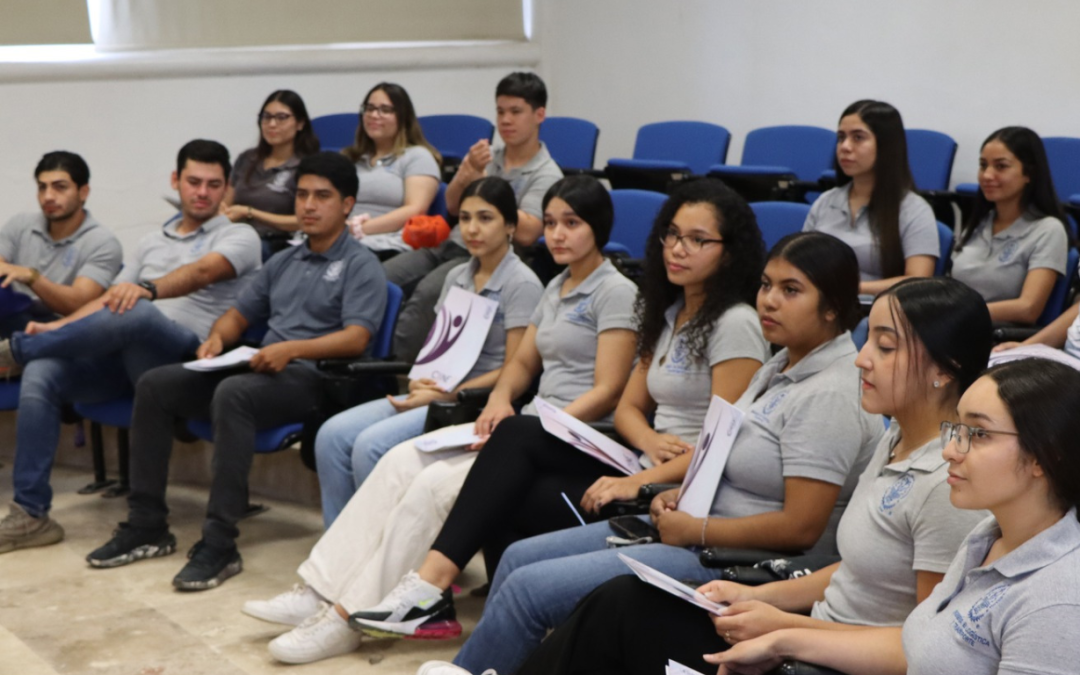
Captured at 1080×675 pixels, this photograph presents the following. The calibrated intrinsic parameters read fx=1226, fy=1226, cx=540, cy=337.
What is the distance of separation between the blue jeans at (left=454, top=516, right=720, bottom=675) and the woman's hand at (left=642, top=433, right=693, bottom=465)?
383 millimetres

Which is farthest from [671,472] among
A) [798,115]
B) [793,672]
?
[798,115]

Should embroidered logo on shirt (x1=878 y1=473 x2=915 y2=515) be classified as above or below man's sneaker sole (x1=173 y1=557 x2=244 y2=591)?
above

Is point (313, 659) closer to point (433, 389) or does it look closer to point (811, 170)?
point (433, 389)

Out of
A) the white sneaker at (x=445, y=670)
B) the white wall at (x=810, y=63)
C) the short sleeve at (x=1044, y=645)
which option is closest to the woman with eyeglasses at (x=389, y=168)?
the white wall at (x=810, y=63)

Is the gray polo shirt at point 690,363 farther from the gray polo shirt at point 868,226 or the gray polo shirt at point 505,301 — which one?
the gray polo shirt at point 868,226

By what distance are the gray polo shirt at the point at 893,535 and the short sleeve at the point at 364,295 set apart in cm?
202

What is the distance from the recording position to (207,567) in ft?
11.3

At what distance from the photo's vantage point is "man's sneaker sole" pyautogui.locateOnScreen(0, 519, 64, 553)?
3.77 m

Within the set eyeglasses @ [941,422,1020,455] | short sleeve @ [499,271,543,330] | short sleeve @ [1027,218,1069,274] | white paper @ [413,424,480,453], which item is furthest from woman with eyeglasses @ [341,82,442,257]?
eyeglasses @ [941,422,1020,455]

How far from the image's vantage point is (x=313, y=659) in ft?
9.52

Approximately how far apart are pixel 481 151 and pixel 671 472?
1955 millimetres

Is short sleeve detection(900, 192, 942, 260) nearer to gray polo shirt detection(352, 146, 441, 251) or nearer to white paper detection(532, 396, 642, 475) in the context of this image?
white paper detection(532, 396, 642, 475)

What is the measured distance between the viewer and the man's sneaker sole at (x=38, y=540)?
12.4 ft

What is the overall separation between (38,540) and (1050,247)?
313 cm
